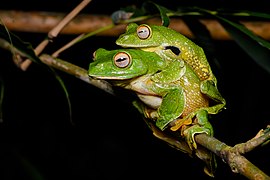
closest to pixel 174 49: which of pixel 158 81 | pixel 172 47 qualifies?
pixel 172 47

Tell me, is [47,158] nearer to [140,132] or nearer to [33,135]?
[33,135]

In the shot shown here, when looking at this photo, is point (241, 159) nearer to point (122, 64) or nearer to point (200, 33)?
point (122, 64)

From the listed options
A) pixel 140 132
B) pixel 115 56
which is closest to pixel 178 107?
pixel 115 56

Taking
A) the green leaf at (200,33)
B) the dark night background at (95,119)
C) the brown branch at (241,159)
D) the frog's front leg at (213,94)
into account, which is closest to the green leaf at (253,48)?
the green leaf at (200,33)

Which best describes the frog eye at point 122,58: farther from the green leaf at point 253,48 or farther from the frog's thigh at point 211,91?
the green leaf at point 253,48

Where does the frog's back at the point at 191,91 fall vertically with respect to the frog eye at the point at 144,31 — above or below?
below

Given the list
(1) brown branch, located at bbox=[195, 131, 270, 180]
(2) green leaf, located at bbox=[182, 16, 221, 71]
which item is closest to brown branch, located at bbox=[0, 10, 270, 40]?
(2) green leaf, located at bbox=[182, 16, 221, 71]

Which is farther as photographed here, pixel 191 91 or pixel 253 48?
pixel 253 48
